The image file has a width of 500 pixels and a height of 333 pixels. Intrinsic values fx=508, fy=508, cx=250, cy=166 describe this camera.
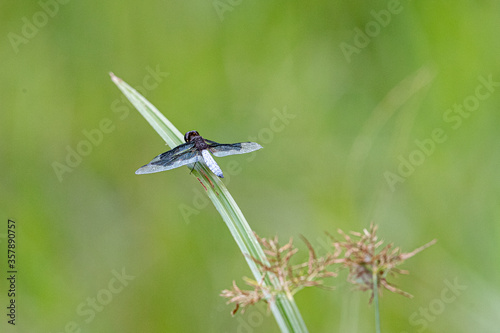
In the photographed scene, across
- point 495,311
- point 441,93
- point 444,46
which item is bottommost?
point 495,311

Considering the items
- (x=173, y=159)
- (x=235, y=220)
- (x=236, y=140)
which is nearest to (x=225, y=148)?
(x=173, y=159)

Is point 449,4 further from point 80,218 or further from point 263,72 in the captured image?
point 80,218

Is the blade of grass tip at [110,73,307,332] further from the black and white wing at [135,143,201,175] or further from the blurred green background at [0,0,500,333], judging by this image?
the blurred green background at [0,0,500,333]

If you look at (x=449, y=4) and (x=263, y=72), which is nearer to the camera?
(x=449, y=4)

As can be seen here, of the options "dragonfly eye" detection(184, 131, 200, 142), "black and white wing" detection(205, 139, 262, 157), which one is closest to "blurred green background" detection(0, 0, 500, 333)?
"black and white wing" detection(205, 139, 262, 157)

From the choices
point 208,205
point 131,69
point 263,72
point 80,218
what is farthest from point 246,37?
point 80,218

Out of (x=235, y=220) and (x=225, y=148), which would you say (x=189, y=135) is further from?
(x=235, y=220)

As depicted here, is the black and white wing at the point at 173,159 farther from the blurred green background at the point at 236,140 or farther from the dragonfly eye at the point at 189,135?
the blurred green background at the point at 236,140
